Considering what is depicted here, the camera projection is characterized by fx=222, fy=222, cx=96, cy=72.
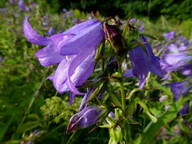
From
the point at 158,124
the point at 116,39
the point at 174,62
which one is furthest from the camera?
the point at 174,62

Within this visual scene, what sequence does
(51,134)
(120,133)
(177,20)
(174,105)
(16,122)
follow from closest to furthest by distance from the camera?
(120,133) < (174,105) < (51,134) < (16,122) < (177,20)

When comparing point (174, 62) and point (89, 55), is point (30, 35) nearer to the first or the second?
point (89, 55)

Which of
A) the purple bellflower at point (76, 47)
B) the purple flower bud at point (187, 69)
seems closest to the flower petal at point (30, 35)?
the purple bellflower at point (76, 47)

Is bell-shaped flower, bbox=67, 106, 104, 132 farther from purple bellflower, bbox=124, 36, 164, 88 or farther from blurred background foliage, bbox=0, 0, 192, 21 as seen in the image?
blurred background foliage, bbox=0, 0, 192, 21

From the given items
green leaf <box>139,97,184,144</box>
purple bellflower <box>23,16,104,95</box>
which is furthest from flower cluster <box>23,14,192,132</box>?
green leaf <box>139,97,184,144</box>

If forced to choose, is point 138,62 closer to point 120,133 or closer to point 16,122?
point 120,133

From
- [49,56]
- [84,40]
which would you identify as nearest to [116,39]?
[84,40]

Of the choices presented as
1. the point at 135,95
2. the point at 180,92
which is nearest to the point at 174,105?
the point at 180,92

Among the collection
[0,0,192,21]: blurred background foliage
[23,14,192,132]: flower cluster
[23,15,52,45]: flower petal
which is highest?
[23,15,52,45]: flower petal
